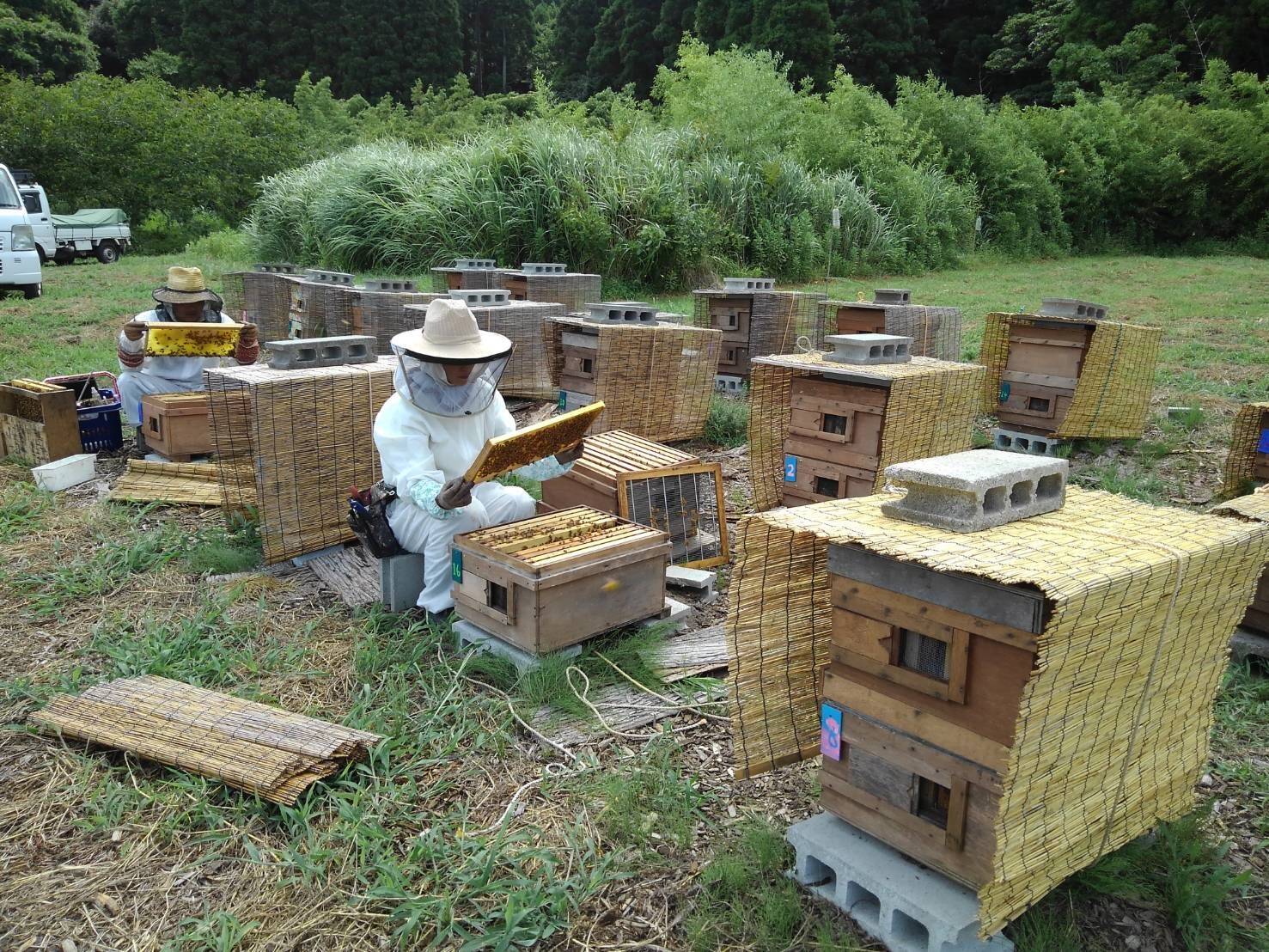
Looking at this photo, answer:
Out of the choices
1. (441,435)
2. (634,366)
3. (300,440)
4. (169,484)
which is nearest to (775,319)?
(634,366)

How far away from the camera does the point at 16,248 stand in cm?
1289

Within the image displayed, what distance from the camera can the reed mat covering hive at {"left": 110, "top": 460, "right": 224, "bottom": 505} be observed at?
221 inches

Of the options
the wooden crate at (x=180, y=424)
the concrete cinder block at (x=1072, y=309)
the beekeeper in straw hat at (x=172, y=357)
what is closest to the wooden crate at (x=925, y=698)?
the concrete cinder block at (x=1072, y=309)

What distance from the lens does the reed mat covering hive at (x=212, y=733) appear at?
298 centimetres

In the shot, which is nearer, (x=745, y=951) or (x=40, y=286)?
(x=745, y=951)

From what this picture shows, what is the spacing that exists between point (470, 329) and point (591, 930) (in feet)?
8.19

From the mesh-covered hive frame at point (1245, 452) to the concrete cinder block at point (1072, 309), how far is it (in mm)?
1573

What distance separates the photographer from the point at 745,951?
2.39 metres

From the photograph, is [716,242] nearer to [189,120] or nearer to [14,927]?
[14,927]

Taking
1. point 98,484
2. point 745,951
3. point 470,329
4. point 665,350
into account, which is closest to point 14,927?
point 745,951

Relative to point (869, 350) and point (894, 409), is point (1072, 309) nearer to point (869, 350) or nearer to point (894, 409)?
point (869, 350)

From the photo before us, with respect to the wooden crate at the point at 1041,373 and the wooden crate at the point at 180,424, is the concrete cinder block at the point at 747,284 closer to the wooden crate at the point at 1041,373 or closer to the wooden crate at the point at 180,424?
the wooden crate at the point at 1041,373

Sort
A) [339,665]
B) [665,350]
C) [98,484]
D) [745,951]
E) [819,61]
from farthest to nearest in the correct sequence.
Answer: [819,61], [665,350], [98,484], [339,665], [745,951]

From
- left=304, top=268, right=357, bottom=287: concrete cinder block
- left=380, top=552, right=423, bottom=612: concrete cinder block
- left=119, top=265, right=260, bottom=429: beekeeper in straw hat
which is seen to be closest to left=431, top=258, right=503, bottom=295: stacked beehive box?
left=304, top=268, right=357, bottom=287: concrete cinder block
